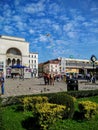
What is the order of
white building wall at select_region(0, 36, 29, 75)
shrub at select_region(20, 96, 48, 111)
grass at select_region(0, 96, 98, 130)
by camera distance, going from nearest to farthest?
grass at select_region(0, 96, 98, 130), shrub at select_region(20, 96, 48, 111), white building wall at select_region(0, 36, 29, 75)

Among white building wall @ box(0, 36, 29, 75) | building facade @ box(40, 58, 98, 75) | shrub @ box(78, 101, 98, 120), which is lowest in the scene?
shrub @ box(78, 101, 98, 120)

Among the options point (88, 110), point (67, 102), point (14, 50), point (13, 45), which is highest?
point (13, 45)

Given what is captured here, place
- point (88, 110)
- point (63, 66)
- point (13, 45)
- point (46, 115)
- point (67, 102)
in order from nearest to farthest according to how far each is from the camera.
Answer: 1. point (46, 115)
2. point (67, 102)
3. point (88, 110)
4. point (13, 45)
5. point (63, 66)

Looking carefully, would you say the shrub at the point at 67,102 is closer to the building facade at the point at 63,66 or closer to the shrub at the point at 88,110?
the shrub at the point at 88,110

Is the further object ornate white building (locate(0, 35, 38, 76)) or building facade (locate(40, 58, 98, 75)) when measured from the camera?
building facade (locate(40, 58, 98, 75))

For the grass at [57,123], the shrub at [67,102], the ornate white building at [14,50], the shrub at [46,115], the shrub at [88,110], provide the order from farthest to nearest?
1. the ornate white building at [14,50]
2. the shrub at [88,110]
3. the shrub at [67,102]
4. the grass at [57,123]
5. the shrub at [46,115]

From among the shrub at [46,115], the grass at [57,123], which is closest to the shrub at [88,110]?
the grass at [57,123]

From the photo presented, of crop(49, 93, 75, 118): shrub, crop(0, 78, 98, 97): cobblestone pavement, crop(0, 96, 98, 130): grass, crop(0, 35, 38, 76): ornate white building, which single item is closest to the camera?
crop(0, 96, 98, 130): grass

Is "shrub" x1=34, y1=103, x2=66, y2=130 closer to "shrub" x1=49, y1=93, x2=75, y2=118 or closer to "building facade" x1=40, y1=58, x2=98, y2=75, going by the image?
"shrub" x1=49, y1=93, x2=75, y2=118

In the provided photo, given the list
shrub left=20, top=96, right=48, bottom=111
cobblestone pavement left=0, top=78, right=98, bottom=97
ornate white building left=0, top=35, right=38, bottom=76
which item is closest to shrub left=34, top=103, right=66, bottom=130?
shrub left=20, top=96, right=48, bottom=111

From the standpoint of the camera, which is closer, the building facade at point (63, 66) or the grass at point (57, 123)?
the grass at point (57, 123)

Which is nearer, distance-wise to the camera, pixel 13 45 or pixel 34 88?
pixel 34 88

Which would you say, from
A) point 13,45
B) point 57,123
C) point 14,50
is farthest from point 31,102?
point 14,50

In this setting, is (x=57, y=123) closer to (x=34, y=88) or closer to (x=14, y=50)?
(x=34, y=88)
